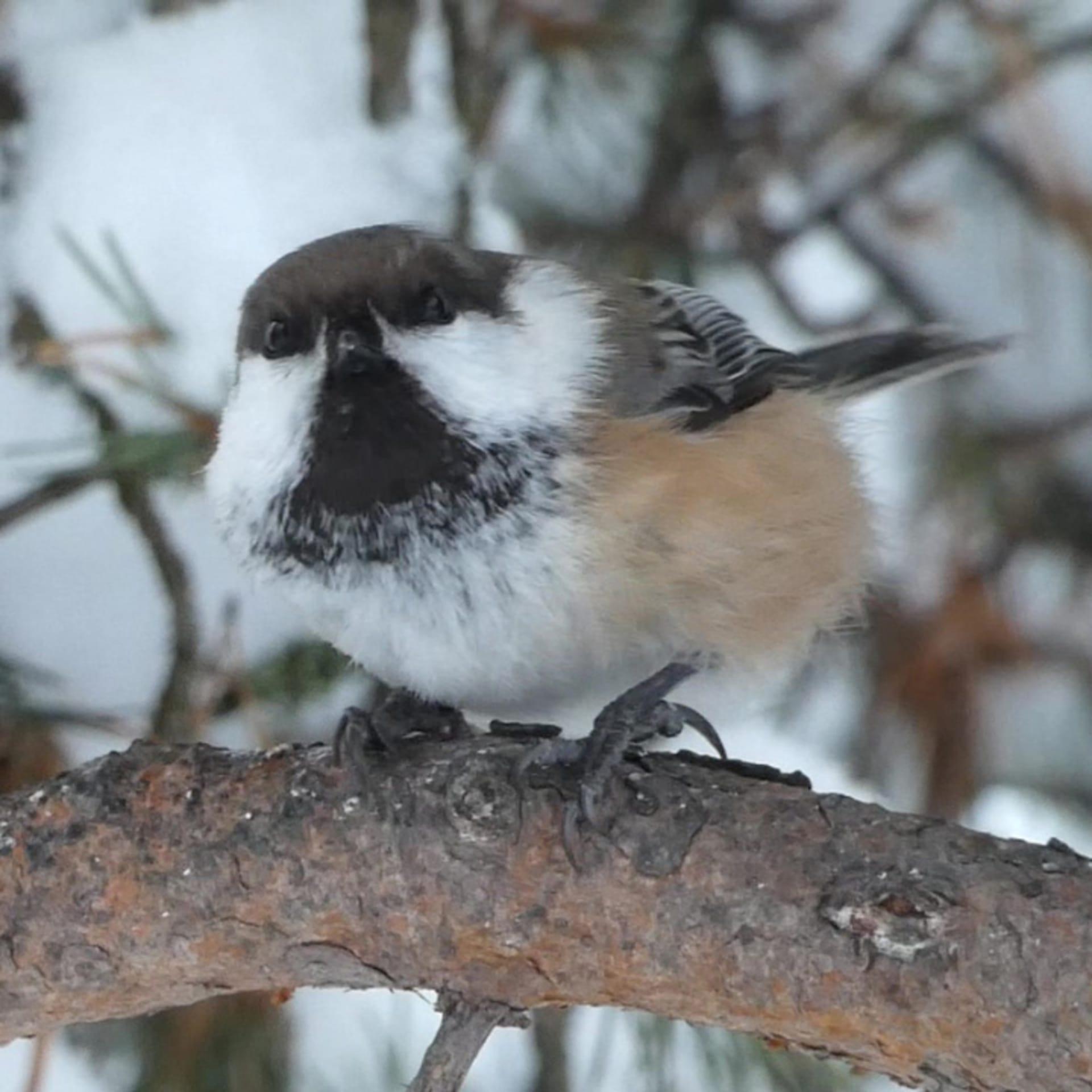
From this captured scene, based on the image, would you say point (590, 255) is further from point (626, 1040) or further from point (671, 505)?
point (626, 1040)

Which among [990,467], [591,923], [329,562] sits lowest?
[591,923]

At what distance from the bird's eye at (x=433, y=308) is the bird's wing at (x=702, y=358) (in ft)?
0.60

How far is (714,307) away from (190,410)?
19.7 inches

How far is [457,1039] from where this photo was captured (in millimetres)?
990

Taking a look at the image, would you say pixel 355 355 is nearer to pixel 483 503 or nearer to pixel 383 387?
pixel 383 387

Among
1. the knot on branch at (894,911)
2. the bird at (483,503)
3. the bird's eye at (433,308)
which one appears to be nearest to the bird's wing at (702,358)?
the bird at (483,503)

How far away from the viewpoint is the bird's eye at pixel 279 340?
3.85 ft

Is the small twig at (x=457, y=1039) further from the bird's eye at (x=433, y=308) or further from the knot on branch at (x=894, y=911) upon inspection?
the bird's eye at (x=433, y=308)

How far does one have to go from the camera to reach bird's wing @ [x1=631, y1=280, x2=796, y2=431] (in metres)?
1.31

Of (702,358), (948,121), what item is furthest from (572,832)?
(948,121)

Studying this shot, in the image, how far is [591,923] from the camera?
39.4 inches

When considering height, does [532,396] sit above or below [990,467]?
below

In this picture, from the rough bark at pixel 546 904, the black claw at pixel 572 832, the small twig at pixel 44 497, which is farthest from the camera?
the small twig at pixel 44 497

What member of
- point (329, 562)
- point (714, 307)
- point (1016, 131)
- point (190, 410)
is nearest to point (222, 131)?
point (190, 410)
